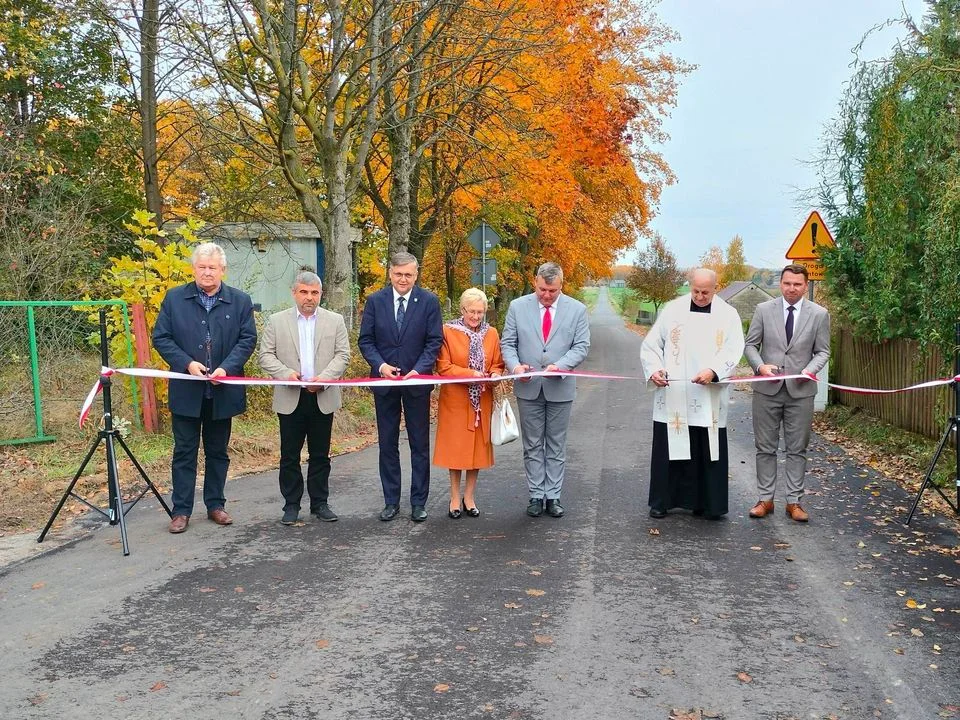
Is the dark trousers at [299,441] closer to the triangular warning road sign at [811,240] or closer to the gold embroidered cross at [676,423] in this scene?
the gold embroidered cross at [676,423]

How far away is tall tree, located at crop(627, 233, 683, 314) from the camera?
226 ft

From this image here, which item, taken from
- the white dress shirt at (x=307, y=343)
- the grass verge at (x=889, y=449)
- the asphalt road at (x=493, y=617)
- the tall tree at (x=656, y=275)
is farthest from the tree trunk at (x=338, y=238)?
the tall tree at (x=656, y=275)

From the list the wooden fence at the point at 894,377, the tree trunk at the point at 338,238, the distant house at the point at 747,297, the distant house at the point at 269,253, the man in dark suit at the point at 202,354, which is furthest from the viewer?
the distant house at the point at 747,297

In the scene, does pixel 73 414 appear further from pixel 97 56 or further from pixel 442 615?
pixel 97 56

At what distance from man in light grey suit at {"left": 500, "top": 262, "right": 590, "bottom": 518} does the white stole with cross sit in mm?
658

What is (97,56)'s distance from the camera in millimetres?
19109

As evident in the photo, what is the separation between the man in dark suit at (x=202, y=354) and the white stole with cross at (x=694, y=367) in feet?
10.9

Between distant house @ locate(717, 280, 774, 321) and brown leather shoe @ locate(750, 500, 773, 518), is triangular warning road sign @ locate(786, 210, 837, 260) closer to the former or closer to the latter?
brown leather shoe @ locate(750, 500, 773, 518)

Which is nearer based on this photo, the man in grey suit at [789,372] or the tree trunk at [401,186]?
the man in grey suit at [789,372]

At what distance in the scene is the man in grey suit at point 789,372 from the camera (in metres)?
7.53

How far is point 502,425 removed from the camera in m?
7.40

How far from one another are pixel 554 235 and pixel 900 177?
19679mm

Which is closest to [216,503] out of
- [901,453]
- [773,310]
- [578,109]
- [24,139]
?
[773,310]

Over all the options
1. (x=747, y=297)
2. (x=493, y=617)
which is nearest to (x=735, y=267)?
(x=747, y=297)
